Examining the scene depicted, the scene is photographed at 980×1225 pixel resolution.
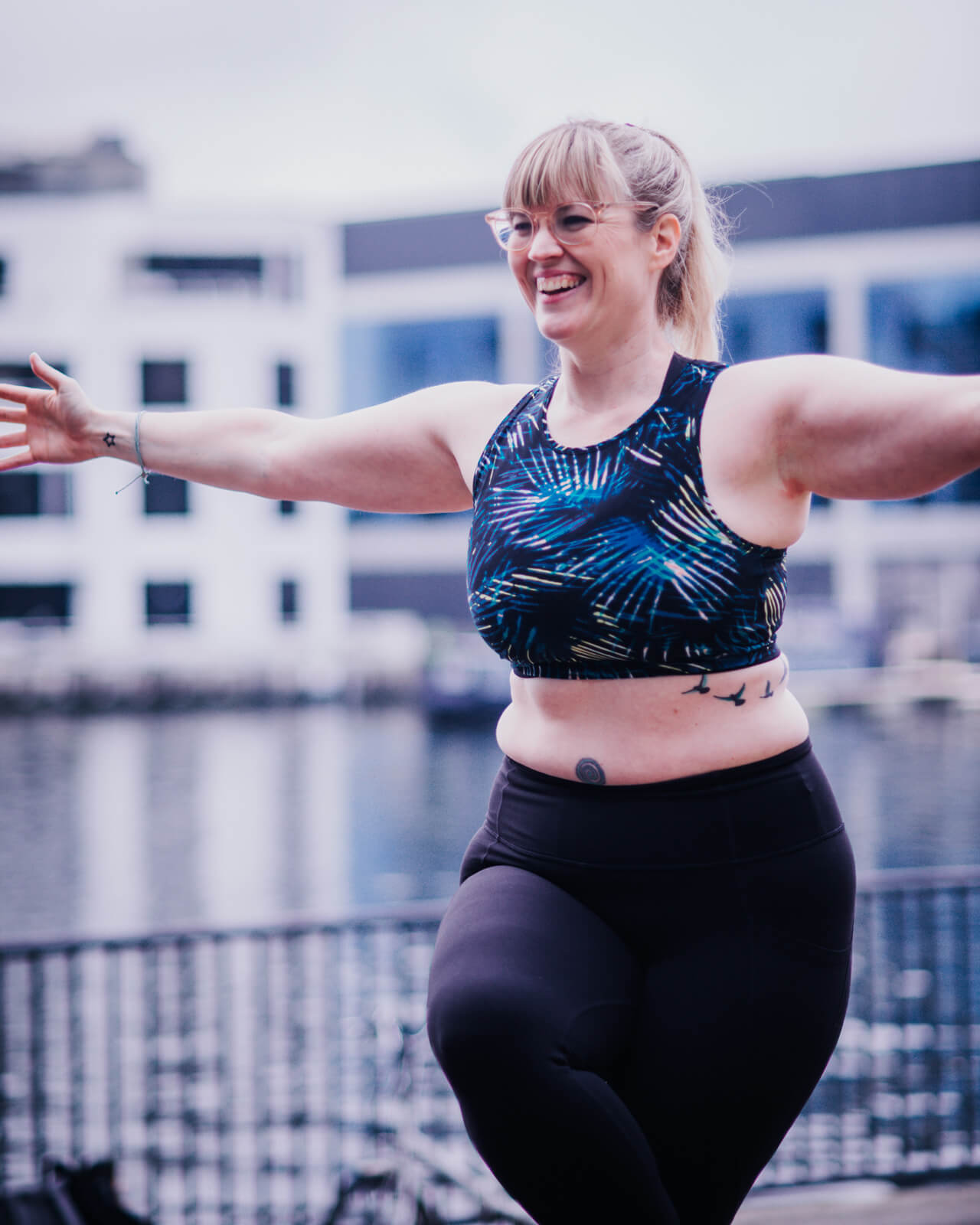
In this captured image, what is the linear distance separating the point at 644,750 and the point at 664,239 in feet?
2.28

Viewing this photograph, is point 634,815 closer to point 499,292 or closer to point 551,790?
point 551,790

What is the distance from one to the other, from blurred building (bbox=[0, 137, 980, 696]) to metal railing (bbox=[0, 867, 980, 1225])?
2420 cm

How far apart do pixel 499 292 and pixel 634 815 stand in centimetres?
3140

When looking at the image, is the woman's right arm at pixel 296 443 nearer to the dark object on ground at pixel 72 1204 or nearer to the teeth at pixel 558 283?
the teeth at pixel 558 283

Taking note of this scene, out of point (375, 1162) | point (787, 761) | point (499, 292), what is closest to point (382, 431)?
point (787, 761)

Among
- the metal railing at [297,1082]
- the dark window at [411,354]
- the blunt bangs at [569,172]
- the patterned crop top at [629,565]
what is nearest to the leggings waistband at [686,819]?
the patterned crop top at [629,565]

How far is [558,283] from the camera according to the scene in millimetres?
1654

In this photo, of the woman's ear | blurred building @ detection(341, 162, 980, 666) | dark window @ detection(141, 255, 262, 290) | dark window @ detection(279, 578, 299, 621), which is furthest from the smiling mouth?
dark window @ detection(141, 255, 262, 290)

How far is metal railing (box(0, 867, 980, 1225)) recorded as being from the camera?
415cm

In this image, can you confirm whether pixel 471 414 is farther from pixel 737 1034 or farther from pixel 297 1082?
pixel 297 1082

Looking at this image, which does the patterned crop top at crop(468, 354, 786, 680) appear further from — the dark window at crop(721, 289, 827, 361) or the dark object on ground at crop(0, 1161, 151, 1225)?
the dark window at crop(721, 289, 827, 361)

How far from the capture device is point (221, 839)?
46.6 feet

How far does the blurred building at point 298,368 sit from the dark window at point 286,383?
60 mm

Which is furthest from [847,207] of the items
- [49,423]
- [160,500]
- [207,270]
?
[49,423]
